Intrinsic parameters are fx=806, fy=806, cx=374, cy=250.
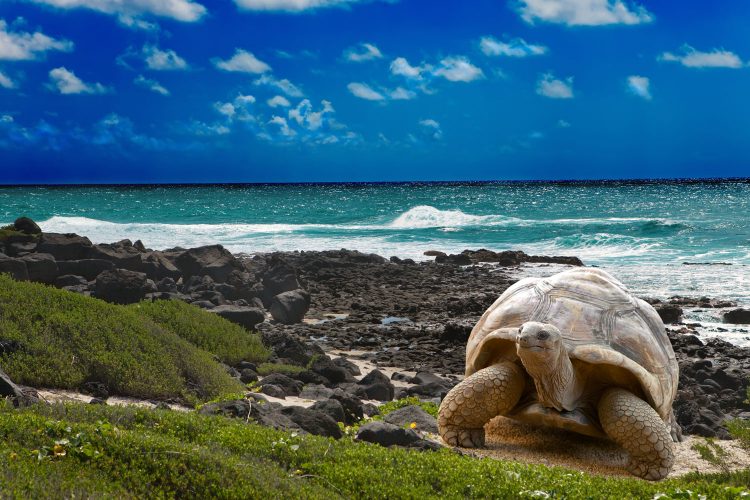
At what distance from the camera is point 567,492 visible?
650 centimetres

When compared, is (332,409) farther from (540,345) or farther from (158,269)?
(158,269)

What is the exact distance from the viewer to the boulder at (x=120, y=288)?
1697 centimetres

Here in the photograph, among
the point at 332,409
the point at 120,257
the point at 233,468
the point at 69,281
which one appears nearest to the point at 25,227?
the point at 120,257

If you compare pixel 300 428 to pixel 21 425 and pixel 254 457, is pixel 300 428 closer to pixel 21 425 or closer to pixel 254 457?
pixel 254 457

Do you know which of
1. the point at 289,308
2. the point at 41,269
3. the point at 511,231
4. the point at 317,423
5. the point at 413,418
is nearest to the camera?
the point at 317,423

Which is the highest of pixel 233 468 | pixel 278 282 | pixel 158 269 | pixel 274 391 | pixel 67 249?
pixel 67 249

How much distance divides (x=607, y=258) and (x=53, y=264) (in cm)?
2250

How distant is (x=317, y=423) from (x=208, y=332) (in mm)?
5468

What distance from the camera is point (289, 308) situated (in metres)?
18.8

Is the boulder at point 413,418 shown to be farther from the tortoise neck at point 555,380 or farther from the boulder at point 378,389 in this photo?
the tortoise neck at point 555,380

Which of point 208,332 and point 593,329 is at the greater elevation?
point 593,329

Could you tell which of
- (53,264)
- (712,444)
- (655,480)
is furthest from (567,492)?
(53,264)

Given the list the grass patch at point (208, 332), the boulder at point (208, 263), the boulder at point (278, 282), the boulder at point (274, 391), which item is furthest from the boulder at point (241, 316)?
the boulder at point (208, 263)

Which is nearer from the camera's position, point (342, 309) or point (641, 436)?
point (641, 436)
